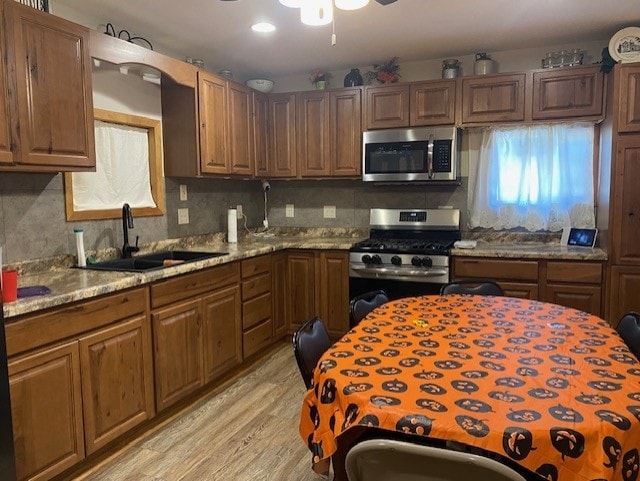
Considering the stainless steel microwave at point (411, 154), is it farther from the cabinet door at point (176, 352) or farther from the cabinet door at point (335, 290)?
the cabinet door at point (176, 352)

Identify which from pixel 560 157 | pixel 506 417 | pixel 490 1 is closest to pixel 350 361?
pixel 506 417

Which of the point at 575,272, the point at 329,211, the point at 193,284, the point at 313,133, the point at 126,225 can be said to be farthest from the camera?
the point at 329,211

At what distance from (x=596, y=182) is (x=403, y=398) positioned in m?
3.22

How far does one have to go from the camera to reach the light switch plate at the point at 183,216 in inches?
147

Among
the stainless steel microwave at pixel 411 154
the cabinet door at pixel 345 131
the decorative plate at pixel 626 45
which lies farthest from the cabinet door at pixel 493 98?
the cabinet door at pixel 345 131

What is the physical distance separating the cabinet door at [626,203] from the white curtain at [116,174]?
326cm

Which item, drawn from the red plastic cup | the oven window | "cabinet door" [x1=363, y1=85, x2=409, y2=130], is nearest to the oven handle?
the oven window

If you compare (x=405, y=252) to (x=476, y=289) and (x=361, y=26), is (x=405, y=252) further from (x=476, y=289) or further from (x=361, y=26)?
(x=361, y=26)

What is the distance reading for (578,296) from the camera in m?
3.35

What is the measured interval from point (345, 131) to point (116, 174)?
192cm

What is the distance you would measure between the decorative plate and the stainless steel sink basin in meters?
3.00

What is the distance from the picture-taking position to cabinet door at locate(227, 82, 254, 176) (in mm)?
3830

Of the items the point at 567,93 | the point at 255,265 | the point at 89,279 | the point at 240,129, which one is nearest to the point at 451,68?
the point at 567,93

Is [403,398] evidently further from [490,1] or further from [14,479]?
[490,1]
